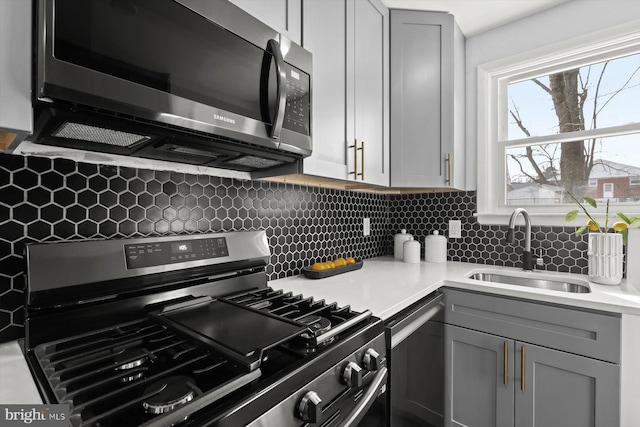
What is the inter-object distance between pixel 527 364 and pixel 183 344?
147 cm

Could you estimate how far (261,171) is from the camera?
141 centimetres

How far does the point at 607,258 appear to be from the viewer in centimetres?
155

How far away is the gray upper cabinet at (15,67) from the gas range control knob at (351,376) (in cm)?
88

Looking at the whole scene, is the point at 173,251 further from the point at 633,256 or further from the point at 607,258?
the point at 633,256

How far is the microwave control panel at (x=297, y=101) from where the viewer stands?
112cm

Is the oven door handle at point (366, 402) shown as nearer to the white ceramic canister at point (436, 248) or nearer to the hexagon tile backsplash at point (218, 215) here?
the hexagon tile backsplash at point (218, 215)

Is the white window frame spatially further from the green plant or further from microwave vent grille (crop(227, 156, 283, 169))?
microwave vent grille (crop(227, 156, 283, 169))

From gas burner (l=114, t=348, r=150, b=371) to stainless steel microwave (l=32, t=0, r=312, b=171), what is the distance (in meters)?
0.53

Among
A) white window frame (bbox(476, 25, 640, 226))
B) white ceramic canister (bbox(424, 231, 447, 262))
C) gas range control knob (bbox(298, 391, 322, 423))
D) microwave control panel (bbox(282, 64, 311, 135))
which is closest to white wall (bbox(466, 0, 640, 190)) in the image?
white window frame (bbox(476, 25, 640, 226))

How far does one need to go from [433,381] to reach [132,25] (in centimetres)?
185

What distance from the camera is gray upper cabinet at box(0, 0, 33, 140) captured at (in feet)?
1.86

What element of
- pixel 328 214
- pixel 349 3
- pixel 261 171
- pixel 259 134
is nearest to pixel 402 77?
pixel 349 3

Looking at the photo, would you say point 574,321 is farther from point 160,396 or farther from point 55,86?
point 55,86

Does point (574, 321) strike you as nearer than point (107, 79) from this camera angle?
No
